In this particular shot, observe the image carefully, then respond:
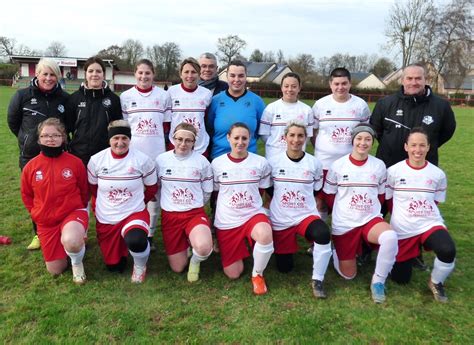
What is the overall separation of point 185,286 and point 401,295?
6.95 ft

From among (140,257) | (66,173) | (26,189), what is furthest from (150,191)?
(26,189)

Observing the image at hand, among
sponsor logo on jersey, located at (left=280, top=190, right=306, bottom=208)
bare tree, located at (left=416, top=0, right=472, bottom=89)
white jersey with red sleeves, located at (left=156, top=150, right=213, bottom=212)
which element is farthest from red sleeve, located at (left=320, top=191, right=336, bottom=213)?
bare tree, located at (left=416, top=0, right=472, bottom=89)

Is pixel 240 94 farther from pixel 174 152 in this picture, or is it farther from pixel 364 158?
pixel 364 158

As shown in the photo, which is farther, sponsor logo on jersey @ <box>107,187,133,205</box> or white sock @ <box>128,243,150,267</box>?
sponsor logo on jersey @ <box>107,187,133,205</box>

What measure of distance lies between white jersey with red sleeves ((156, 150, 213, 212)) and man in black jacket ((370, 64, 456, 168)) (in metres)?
2.11

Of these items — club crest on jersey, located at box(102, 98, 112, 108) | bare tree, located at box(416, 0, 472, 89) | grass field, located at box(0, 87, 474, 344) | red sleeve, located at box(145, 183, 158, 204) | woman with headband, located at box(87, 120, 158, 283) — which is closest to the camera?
grass field, located at box(0, 87, 474, 344)

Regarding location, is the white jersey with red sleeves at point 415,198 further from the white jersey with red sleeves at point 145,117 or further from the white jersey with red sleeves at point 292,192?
the white jersey with red sleeves at point 145,117

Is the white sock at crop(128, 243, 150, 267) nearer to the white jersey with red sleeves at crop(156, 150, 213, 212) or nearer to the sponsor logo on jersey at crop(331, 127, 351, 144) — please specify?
the white jersey with red sleeves at crop(156, 150, 213, 212)

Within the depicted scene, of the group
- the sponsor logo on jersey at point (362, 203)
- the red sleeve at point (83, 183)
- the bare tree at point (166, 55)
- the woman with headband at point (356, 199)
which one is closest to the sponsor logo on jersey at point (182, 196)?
the red sleeve at point (83, 183)

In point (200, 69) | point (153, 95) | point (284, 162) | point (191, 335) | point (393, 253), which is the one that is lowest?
point (191, 335)

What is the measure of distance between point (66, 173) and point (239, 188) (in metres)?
1.77

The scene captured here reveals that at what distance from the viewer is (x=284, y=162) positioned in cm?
450

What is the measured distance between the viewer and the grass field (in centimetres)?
338

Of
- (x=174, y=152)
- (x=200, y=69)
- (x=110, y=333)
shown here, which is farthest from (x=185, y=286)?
(x=200, y=69)
